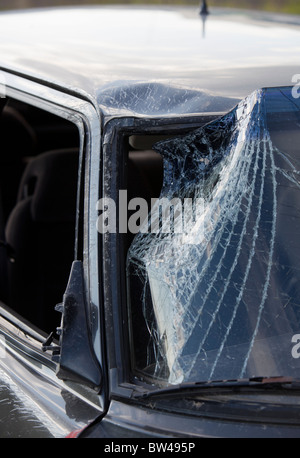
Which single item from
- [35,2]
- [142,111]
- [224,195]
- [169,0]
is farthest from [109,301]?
[35,2]

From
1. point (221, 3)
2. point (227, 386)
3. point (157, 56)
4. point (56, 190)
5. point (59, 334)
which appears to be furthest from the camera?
point (221, 3)

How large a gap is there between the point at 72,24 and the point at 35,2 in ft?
28.7

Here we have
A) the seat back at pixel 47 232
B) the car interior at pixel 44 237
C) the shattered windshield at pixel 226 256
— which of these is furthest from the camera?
the seat back at pixel 47 232

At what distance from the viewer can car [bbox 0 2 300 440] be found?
5.04 feet

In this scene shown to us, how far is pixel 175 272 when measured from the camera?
1.73 metres

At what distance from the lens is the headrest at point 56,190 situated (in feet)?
10.0

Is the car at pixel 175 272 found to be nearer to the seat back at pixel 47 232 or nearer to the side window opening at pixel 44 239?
the side window opening at pixel 44 239

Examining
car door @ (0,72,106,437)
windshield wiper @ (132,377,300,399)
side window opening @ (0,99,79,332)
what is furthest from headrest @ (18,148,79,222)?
windshield wiper @ (132,377,300,399)

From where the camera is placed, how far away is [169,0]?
29.2ft

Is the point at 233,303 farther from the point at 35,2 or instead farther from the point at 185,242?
the point at 35,2

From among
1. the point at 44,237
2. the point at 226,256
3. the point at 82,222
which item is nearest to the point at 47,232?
the point at 44,237

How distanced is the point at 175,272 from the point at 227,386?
13.0 inches

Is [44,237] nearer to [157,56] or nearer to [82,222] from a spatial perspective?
[157,56]

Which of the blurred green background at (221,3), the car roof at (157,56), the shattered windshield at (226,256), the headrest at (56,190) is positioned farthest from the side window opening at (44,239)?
the blurred green background at (221,3)
